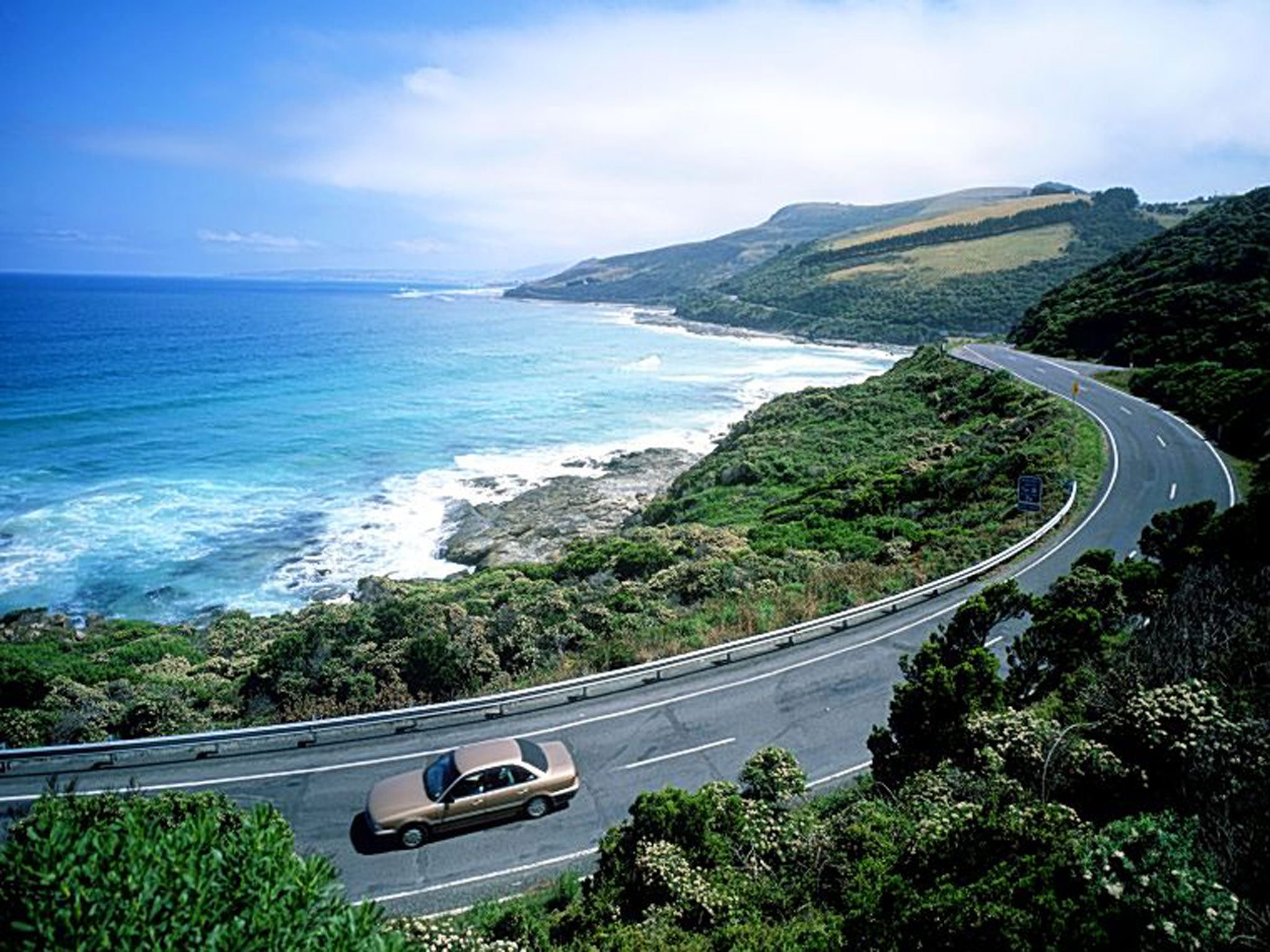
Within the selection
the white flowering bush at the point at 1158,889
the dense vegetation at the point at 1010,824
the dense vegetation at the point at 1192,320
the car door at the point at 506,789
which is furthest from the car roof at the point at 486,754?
the dense vegetation at the point at 1192,320

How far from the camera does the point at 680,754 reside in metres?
13.1

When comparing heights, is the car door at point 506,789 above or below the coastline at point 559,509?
above

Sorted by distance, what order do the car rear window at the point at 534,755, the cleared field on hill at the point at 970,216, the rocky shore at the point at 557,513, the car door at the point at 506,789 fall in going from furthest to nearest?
the cleared field on hill at the point at 970,216 < the rocky shore at the point at 557,513 < the car rear window at the point at 534,755 < the car door at the point at 506,789

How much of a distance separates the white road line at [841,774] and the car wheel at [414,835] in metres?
5.91

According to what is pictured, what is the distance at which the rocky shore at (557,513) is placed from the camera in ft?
110

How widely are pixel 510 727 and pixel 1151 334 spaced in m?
54.6

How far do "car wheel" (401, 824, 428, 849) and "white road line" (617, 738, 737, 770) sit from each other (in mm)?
3326

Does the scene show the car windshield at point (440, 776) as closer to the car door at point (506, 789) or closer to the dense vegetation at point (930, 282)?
the car door at point (506, 789)

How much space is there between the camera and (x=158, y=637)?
74.2 ft

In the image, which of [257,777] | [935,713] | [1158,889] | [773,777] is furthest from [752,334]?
[1158,889]

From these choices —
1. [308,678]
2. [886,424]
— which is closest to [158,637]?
[308,678]

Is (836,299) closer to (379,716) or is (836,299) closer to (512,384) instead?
(512,384)

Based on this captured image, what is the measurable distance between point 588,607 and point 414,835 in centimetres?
910

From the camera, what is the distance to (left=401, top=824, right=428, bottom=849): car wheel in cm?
1079
